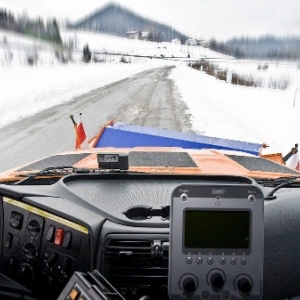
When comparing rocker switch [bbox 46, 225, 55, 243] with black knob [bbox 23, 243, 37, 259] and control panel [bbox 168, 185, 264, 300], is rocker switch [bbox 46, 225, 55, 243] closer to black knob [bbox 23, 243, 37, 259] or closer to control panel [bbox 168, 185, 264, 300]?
black knob [bbox 23, 243, 37, 259]

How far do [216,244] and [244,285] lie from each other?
207 mm

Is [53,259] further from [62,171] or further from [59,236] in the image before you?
[62,171]

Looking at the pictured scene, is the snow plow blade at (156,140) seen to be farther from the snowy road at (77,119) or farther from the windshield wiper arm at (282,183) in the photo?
the snowy road at (77,119)

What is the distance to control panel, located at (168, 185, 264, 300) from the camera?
2.25 metres

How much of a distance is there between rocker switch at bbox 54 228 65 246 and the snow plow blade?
3.46 m

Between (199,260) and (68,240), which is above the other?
(199,260)

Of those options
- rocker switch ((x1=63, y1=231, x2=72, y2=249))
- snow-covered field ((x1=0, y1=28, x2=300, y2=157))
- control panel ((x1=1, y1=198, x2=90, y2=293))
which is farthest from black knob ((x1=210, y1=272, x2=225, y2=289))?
snow-covered field ((x1=0, y1=28, x2=300, y2=157))

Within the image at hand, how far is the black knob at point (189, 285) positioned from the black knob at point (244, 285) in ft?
0.63

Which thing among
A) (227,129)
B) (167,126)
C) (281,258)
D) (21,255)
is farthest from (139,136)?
(227,129)

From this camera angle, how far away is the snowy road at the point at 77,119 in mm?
10984

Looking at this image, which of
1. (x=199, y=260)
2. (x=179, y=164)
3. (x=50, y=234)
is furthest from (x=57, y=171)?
(x=199, y=260)

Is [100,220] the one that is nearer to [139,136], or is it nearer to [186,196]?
[186,196]

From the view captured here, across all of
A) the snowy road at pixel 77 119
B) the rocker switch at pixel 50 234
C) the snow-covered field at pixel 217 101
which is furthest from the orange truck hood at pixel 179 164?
the snow-covered field at pixel 217 101

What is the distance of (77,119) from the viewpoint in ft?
54.3
